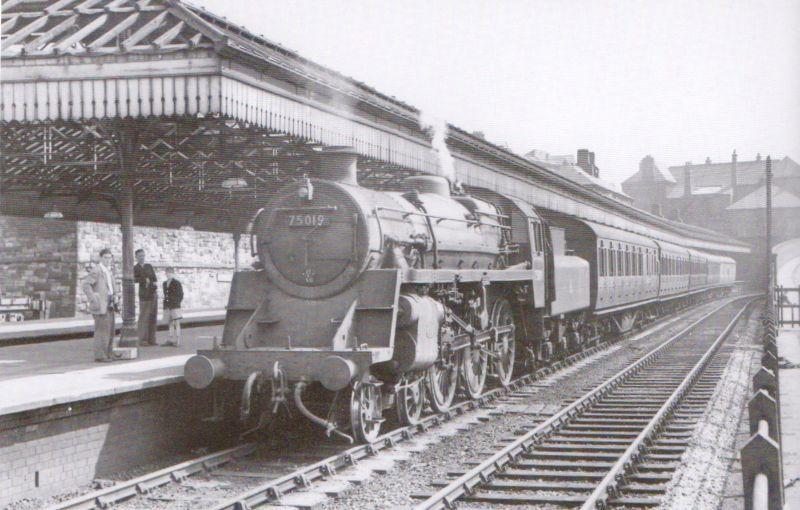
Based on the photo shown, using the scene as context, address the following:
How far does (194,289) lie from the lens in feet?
78.4

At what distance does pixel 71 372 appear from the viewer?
29.2ft

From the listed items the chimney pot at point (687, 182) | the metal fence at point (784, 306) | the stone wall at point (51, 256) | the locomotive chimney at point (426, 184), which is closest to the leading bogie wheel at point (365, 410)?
the locomotive chimney at point (426, 184)

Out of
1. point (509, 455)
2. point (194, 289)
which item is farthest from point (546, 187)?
point (509, 455)

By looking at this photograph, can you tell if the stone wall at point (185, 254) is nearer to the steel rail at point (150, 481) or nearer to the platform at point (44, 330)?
the platform at point (44, 330)

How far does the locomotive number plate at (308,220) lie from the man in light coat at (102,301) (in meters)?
2.38

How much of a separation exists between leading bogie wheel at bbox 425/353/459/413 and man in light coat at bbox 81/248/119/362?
3745 millimetres

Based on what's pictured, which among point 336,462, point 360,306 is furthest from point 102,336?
point 336,462

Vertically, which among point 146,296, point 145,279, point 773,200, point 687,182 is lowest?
point 146,296

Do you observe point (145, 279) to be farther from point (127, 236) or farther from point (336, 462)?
point (336, 462)

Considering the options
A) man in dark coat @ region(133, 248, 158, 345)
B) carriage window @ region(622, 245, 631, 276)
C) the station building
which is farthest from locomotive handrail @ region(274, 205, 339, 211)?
the station building

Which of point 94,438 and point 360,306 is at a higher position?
point 360,306

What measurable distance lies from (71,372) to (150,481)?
9.17ft

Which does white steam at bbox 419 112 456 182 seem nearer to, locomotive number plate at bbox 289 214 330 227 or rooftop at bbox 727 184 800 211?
locomotive number plate at bbox 289 214 330 227

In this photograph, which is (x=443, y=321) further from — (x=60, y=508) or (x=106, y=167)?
(x=106, y=167)
